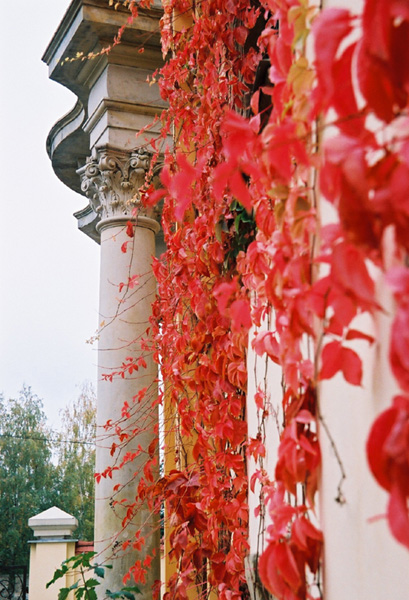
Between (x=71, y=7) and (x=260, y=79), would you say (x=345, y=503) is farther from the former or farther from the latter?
(x=71, y=7)

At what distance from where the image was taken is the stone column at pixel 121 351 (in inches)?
158

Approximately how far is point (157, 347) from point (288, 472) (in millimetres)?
2403

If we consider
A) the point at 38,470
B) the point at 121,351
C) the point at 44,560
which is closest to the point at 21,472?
the point at 38,470

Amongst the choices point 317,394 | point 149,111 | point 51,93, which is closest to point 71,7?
point 149,111

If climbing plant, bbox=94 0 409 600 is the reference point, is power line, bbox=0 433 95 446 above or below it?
above

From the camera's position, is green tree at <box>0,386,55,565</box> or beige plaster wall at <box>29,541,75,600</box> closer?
beige plaster wall at <box>29,541,75,600</box>

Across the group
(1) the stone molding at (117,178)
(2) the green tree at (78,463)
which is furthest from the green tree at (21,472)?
(1) the stone molding at (117,178)

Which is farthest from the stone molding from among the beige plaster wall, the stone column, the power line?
the power line

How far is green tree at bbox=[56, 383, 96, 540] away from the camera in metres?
16.8

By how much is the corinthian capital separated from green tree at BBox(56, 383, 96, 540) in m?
12.5

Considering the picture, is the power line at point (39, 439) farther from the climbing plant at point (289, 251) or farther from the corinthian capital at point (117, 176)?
the climbing plant at point (289, 251)

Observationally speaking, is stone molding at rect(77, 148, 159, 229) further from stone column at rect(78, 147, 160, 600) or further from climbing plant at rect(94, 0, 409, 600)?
climbing plant at rect(94, 0, 409, 600)

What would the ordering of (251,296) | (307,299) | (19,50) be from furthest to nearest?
(19,50) < (251,296) < (307,299)

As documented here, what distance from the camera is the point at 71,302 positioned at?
2555 cm
